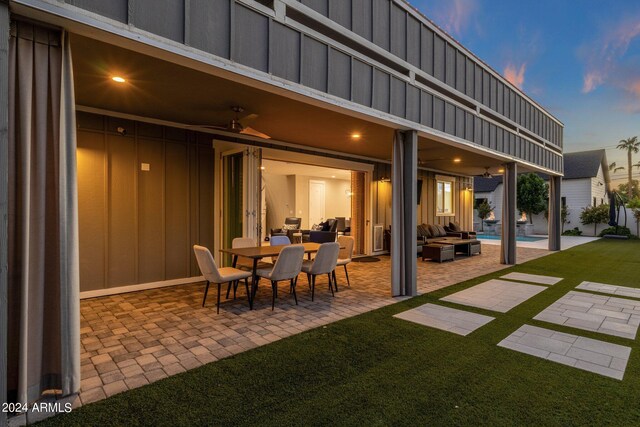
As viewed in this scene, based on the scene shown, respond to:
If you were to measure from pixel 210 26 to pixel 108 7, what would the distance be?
78cm

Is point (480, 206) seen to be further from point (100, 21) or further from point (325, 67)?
point (100, 21)

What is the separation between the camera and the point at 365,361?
2732mm

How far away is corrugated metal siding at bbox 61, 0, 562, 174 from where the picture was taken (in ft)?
8.39

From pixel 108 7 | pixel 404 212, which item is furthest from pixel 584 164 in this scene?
pixel 108 7

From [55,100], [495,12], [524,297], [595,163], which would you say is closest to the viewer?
[55,100]

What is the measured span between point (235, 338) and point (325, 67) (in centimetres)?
318

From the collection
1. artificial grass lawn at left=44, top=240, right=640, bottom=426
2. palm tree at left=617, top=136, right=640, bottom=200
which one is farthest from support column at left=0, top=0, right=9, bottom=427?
palm tree at left=617, top=136, right=640, bottom=200

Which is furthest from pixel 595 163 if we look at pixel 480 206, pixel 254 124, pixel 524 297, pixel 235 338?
pixel 235 338

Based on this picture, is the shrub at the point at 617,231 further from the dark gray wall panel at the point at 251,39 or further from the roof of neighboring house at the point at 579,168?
the dark gray wall panel at the point at 251,39

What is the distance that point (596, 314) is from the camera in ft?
13.4

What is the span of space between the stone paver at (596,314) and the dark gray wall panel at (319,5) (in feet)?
14.8

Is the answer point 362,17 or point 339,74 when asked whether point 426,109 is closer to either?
point 362,17

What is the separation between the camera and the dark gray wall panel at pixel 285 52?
321cm

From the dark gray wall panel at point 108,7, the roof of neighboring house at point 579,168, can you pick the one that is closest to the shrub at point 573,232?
the roof of neighboring house at point 579,168
